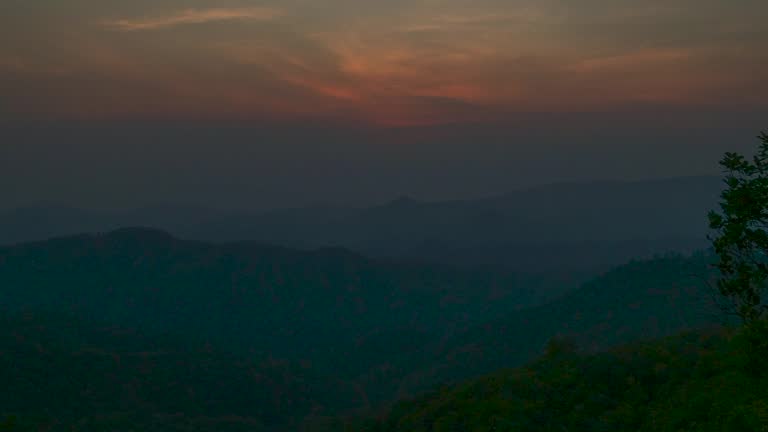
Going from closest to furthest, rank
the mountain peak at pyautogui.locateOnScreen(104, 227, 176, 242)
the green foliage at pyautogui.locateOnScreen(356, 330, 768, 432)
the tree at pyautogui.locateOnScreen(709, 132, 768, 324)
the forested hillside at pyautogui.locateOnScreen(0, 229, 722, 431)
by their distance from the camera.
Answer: the tree at pyautogui.locateOnScreen(709, 132, 768, 324) < the green foliage at pyautogui.locateOnScreen(356, 330, 768, 432) < the forested hillside at pyautogui.locateOnScreen(0, 229, 722, 431) < the mountain peak at pyautogui.locateOnScreen(104, 227, 176, 242)

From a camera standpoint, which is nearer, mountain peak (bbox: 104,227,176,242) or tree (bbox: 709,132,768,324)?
tree (bbox: 709,132,768,324)

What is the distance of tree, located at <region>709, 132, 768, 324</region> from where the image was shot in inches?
507

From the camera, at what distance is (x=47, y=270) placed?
6201 inches

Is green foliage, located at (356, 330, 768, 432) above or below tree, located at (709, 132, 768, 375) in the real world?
below

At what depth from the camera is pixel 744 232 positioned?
13.1 metres

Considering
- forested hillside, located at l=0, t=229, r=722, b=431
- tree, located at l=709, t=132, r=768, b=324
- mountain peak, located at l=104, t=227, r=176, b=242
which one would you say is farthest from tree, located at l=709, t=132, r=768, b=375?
mountain peak, located at l=104, t=227, r=176, b=242

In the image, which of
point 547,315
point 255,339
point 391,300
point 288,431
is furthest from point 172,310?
point 547,315

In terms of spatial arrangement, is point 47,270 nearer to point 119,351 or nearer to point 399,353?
point 119,351

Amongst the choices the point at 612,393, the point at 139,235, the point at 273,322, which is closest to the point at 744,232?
the point at 612,393

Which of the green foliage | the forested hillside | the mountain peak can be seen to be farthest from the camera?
the mountain peak

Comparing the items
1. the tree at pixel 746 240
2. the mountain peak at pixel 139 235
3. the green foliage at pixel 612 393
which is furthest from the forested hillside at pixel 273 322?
the tree at pixel 746 240

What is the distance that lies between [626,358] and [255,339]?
125m

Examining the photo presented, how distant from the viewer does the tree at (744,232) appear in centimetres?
1287

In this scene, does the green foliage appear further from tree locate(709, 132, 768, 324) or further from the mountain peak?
the mountain peak
